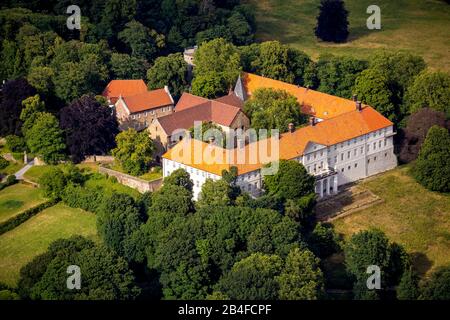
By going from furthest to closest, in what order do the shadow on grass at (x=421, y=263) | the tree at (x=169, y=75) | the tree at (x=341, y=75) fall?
1. the tree at (x=341, y=75)
2. the tree at (x=169, y=75)
3. the shadow on grass at (x=421, y=263)

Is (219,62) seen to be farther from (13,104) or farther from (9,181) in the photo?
(9,181)

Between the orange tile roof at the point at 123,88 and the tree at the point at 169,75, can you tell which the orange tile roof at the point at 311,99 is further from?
Answer: the orange tile roof at the point at 123,88

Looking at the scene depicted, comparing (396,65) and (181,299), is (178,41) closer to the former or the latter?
(396,65)

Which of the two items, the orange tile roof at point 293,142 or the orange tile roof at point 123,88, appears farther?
the orange tile roof at point 123,88

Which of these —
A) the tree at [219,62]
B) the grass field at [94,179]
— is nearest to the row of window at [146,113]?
the tree at [219,62]

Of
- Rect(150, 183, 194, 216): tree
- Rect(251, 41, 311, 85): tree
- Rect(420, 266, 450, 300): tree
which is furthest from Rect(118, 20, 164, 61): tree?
Rect(420, 266, 450, 300): tree

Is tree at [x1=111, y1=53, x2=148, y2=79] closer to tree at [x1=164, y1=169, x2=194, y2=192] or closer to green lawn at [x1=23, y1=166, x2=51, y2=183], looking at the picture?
green lawn at [x1=23, y1=166, x2=51, y2=183]

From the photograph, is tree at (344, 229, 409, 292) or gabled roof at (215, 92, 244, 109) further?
gabled roof at (215, 92, 244, 109)
